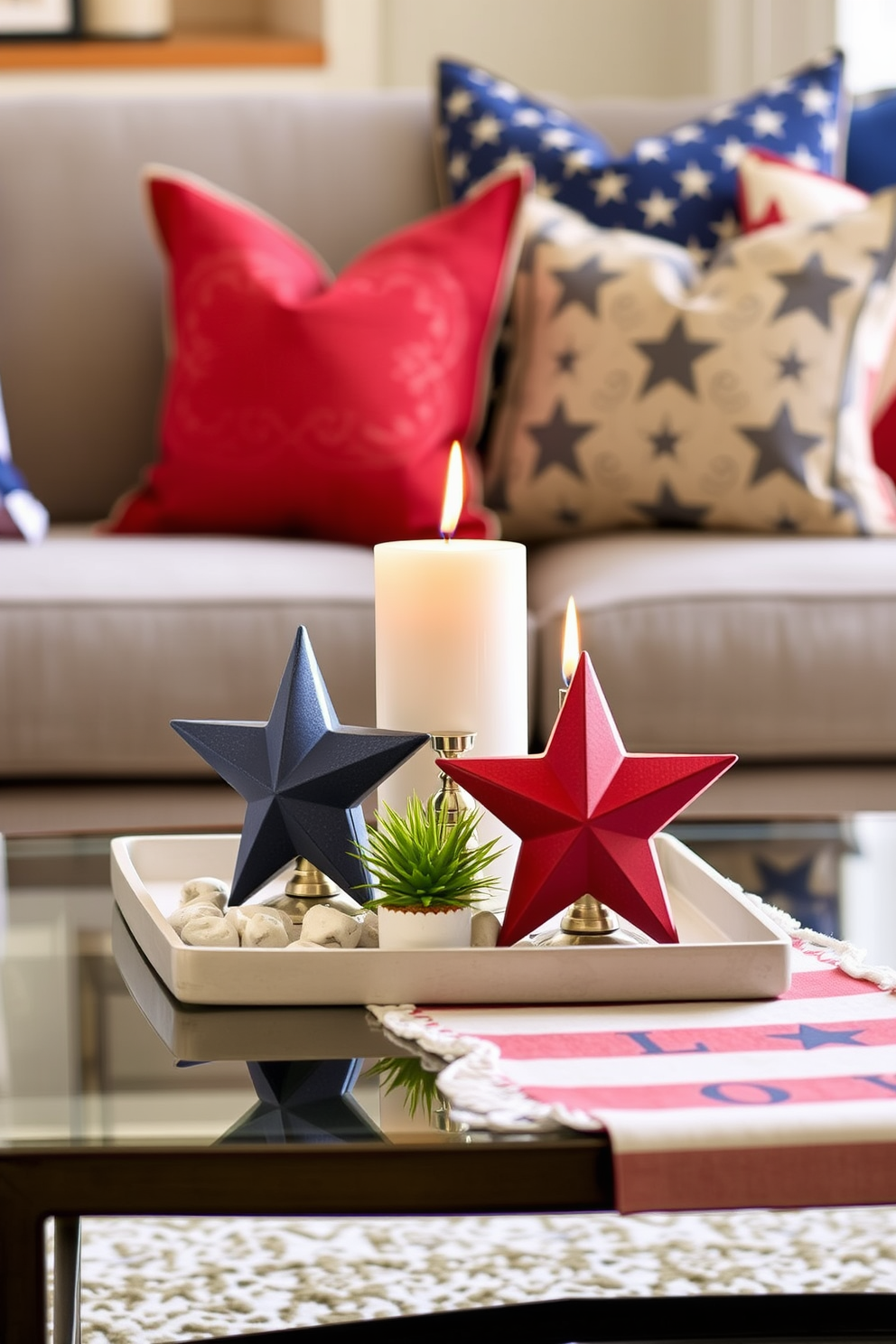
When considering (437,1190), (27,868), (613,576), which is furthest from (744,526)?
(437,1190)

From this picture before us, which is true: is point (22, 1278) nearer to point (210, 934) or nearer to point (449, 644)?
point (210, 934)

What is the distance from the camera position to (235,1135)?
512mm

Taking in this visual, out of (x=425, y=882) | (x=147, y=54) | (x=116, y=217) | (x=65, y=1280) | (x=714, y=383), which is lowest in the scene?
(x=65, y=1280)

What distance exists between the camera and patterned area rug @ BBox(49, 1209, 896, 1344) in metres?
1.02

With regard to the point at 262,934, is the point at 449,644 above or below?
above

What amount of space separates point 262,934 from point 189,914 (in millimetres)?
42

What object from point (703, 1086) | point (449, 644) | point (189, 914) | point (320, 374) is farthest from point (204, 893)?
point (320, 374)

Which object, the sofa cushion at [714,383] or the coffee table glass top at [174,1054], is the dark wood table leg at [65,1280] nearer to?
the coffee table glass top at [174,1054]

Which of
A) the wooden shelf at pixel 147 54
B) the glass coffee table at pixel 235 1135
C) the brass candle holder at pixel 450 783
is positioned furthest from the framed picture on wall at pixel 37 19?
the brass candle holder at pixel 450 783

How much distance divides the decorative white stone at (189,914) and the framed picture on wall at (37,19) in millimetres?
3053

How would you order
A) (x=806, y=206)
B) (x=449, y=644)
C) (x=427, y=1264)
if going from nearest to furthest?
(x=449, y=644)
(x=427, y=1264)
(x=806, y=206)

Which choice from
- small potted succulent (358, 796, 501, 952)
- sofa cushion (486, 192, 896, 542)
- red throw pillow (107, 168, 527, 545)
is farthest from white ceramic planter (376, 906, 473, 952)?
sofa cushion (486, 192, 896, 542)

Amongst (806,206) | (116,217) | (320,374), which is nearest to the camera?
(320,374)

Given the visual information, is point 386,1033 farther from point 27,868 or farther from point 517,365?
point 517,365
